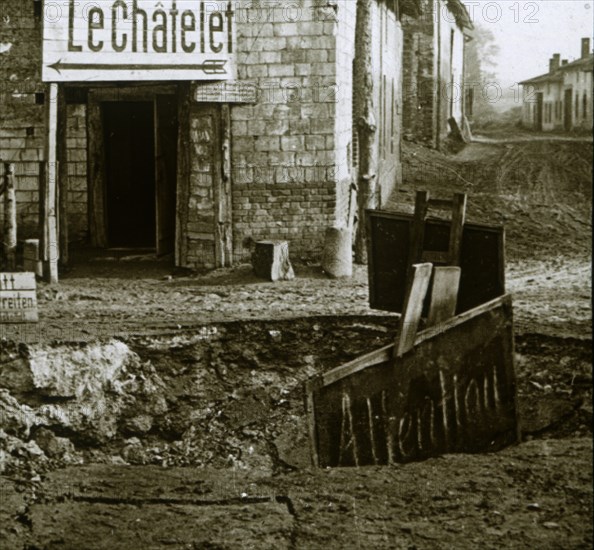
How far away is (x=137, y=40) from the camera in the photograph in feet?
40.0

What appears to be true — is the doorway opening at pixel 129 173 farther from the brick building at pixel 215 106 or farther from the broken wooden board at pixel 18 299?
the broken wooden board at pixel 18 299

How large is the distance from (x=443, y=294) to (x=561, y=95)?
2208 cm

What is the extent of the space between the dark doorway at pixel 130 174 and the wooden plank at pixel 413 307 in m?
7.60

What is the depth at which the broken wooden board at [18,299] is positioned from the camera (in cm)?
984

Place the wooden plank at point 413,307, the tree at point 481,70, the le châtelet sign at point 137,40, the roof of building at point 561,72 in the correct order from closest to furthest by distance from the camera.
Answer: the wooden plank at point 413,307 < the le châtelet sign at point 137,40 < the roof of building at point 561,72 < the tree at point 481,70

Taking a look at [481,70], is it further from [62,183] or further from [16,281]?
[16,281]

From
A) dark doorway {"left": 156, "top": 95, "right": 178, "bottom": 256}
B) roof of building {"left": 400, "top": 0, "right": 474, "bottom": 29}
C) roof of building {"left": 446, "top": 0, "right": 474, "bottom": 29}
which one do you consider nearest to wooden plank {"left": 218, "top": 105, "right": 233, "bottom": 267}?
dark doorway {"left": 156, "top": 95, "right": 178, "bottom": 256}

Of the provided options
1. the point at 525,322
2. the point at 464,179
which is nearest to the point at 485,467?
the point at 525,322

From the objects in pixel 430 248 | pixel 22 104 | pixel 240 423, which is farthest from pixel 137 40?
pixel 430 248

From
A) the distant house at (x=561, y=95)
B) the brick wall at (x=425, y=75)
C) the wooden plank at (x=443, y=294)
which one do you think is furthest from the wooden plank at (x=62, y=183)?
the distant house at (x=561, y=95)

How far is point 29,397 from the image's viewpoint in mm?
8320

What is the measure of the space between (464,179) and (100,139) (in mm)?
9094

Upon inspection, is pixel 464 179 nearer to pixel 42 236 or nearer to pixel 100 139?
pixel 100 139

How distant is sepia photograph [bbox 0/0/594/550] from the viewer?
6.13 meters
